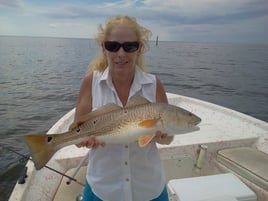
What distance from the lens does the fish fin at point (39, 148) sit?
2.41 m

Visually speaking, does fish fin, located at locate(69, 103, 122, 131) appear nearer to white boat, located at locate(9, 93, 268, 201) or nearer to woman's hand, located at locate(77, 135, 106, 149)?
woman's hand, located at locate(77, 135, 106, 149)

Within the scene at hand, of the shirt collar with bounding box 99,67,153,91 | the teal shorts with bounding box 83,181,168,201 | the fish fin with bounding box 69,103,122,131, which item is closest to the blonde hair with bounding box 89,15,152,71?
the shirt collar with bounding box 99,67,153,91

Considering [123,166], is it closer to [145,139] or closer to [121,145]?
[121,145]

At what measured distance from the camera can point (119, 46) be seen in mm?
2492

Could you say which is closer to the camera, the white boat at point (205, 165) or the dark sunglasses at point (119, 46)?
the dark sunglasses at point (119, 46)

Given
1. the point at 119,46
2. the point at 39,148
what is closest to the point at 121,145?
the point at 39,148

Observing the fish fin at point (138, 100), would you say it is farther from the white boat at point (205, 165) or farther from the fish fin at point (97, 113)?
the white boat at point (205, 165)

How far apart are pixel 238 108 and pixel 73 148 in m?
17.8

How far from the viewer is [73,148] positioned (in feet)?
17.6

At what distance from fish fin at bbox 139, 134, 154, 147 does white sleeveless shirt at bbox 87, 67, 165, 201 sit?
17 cm

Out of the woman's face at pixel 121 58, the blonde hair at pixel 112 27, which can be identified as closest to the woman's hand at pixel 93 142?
the woman's face at pixel 121 58

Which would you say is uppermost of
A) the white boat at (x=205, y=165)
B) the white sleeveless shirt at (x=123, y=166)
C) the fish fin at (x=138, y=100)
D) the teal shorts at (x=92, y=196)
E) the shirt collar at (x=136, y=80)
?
the shirt collar at (x=136, y=80)

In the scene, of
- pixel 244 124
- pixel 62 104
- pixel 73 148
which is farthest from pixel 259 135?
pixel 62 104

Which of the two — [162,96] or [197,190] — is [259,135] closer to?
[197,190]
